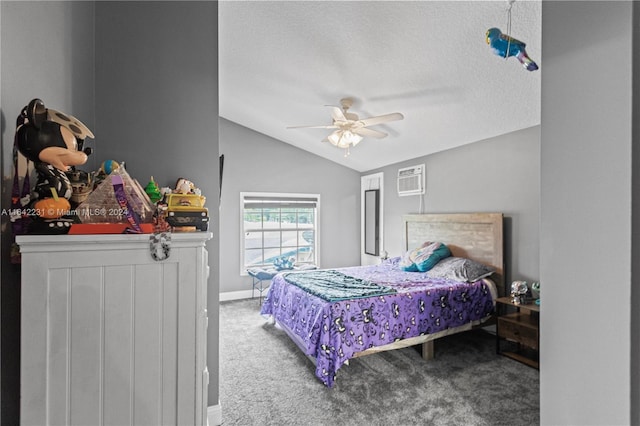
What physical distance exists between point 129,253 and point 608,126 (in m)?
1.46

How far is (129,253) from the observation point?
3.10 feet

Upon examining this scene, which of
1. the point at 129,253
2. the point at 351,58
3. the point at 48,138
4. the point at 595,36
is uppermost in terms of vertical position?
the point at 351,58

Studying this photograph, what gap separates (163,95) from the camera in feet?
6.51

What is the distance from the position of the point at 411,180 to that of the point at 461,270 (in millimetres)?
1776

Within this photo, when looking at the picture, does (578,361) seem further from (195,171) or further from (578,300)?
(195,171)

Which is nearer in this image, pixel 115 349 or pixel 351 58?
pixel 115 349

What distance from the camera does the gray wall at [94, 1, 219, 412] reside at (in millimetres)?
1861

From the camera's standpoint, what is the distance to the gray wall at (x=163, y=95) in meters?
1.86

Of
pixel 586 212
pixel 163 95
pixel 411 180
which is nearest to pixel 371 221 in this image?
pixel 411 180

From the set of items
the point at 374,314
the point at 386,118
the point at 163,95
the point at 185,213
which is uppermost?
the point at 386,118

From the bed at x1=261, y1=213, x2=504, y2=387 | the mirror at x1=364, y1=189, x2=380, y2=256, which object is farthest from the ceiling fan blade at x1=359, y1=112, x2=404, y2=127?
the mirror at x1=364, y1=189, x2=380, y2=256

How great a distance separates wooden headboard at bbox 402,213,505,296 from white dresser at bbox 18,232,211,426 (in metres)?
3.39

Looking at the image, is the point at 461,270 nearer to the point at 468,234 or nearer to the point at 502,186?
the point at 468,234

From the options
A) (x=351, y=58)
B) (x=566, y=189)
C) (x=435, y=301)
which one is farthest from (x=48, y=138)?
(x=435, y=301)
